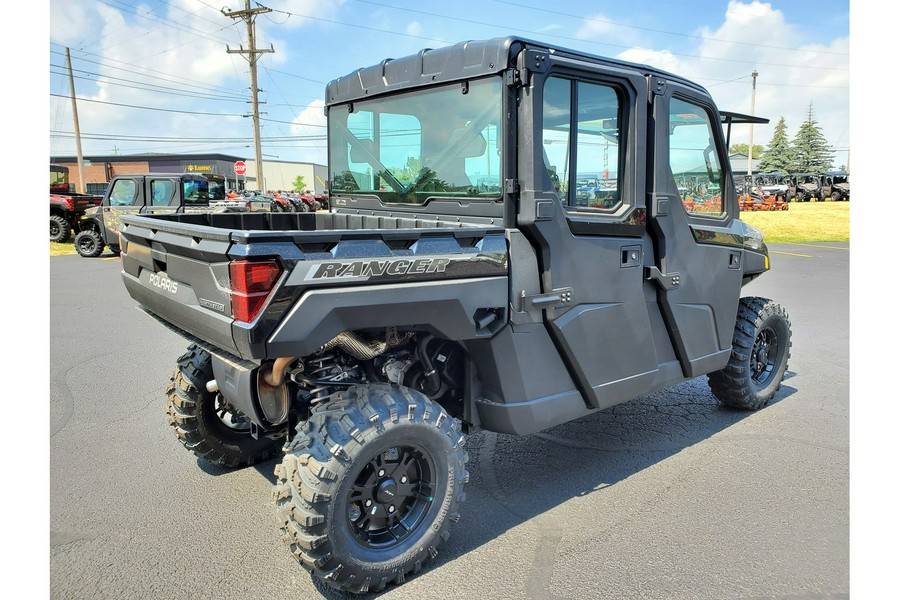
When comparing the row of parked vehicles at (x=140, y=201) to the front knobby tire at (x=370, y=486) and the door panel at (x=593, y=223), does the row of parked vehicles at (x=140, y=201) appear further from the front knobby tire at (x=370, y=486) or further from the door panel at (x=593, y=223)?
the front knobby tire at (x=370, y=486)

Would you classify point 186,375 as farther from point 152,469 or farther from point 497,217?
point 497,217

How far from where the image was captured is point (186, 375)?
3896 millimetres

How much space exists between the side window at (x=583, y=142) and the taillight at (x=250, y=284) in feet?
5.12

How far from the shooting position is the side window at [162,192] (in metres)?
15.0

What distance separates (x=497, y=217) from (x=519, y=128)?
46cm

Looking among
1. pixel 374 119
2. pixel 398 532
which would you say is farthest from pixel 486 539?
pixel 374 119

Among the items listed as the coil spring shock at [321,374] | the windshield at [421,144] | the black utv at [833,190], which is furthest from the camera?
the black utv at [833,190]

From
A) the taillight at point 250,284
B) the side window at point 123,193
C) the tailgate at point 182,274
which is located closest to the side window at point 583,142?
the taillight at point 250,284

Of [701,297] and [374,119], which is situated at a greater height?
[374,119]

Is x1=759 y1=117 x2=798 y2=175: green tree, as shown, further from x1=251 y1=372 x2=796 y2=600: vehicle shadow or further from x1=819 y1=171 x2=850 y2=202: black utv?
x1=251 y1=372 x2=796 y2=600: vehicle shadow

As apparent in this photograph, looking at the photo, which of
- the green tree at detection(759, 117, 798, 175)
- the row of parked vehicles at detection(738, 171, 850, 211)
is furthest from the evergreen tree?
the row of parked vehicles at detection(738, 171, 850, 211)

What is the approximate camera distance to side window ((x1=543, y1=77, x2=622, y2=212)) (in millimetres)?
3396

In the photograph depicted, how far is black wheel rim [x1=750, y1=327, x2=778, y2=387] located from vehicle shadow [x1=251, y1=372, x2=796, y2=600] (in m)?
0.30

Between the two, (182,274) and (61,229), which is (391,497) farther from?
(61,229)
